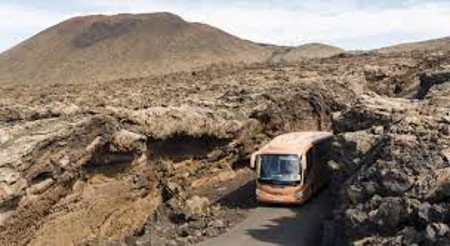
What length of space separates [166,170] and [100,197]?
4.93m

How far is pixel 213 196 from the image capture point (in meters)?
35.0

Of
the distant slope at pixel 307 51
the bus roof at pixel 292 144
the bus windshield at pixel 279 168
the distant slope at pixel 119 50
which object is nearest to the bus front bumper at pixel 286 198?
the bus windshield at pixel 279 168

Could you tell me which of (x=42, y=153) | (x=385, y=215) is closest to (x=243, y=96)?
(x=42, y=153)

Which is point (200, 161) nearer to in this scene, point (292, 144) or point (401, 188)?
point (292, 144)

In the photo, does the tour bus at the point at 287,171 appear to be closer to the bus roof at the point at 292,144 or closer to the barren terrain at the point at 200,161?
the bus roof at the point at 292,144

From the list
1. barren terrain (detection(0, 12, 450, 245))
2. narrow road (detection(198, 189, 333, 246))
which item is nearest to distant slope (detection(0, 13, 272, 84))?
barren terrain (detection(0, 12, 450, 245))

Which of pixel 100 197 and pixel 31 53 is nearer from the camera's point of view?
pixel 100 197

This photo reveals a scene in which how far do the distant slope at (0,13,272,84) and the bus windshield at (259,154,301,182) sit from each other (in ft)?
183

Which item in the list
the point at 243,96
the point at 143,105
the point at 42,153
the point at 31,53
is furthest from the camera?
the point at 31,53

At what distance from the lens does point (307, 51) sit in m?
110

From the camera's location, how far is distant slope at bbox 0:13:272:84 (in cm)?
9219

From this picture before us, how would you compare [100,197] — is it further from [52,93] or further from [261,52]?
[261,52]

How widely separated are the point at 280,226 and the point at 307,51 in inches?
3264

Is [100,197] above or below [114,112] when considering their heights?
below
